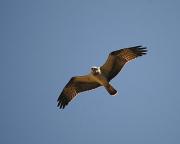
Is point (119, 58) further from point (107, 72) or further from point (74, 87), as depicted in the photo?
point (74, 87)

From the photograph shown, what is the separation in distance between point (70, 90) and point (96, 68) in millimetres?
1765

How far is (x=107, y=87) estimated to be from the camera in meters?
20.6

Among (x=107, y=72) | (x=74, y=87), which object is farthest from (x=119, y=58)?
(x=74, y=87)

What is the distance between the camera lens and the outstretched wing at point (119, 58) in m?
20.8

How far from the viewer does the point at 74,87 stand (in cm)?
2152

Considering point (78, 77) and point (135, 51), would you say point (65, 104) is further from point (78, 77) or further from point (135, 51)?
point (135, 51)

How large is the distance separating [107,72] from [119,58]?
0.80 meters

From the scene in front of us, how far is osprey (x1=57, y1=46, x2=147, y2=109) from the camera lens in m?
20.7

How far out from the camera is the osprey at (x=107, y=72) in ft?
67.8

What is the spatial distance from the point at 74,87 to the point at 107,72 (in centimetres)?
163

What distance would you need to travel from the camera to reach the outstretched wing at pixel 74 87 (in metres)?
21.2

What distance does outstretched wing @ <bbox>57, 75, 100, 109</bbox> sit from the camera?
21188 millimetres

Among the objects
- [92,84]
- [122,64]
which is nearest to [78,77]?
[92,84]

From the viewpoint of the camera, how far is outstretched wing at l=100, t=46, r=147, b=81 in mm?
20812
